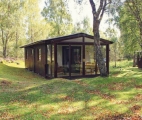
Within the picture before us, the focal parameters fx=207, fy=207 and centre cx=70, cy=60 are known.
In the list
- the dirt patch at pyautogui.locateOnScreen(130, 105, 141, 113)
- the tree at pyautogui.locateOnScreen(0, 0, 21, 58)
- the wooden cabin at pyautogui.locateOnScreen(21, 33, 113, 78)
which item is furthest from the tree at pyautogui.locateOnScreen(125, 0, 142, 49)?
the tree at pyautogui.locateOnScreen(0, 0, 21, 58)

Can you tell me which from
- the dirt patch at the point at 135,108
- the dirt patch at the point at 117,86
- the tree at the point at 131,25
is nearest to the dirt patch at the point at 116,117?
the dirt patch at the point at 135,108

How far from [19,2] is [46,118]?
31.8m

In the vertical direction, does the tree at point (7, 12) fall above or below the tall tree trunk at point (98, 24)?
above

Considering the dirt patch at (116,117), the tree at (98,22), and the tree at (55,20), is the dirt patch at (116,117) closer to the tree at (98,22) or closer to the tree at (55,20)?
the tree at (98,22)

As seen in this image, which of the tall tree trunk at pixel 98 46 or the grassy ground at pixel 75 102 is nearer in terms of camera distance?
the grassy ground at pixel 75 102

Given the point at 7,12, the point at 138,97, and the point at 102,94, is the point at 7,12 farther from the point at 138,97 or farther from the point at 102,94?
the point at 138,97

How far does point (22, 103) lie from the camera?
7.16 m

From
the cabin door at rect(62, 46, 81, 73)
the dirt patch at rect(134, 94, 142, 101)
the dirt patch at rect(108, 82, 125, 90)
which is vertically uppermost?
the cabin door at rect(62, 46, 81, 73)

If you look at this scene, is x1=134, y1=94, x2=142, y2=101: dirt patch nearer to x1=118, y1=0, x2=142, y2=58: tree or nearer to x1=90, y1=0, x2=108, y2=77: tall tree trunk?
x1=90, y1=0, x2=108, y2=77: tall tree trunk

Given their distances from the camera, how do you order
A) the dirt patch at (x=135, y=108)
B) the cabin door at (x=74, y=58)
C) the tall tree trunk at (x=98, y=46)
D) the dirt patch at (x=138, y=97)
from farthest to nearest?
the cabin door at (x=74, y=58)
the tall tree trunk at (x=98, y=46)
the dirt patch at (x=138, y=97)
the dirt patch at (x=135, y=108)

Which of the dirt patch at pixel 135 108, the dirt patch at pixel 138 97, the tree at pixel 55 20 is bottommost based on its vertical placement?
the dirt patch at pixel 135 108

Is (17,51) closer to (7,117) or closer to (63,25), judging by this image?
(63,25)

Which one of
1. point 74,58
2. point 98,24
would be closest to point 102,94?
point 98,24

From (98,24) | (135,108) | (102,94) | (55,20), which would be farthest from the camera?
(55,20)
